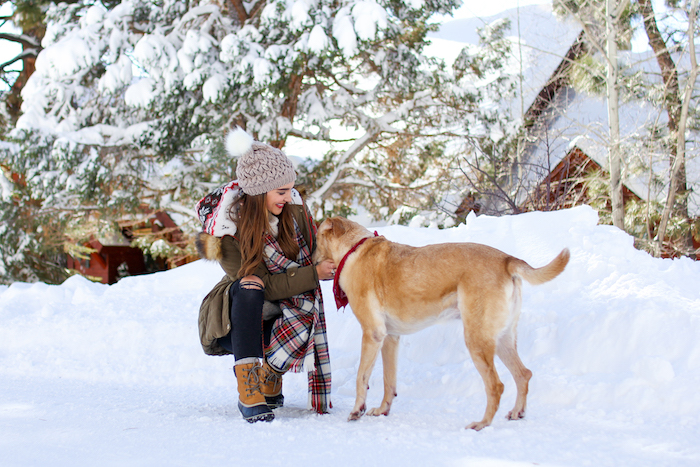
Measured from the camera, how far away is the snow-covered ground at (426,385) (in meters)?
2.39

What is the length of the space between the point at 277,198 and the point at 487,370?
1.58 m

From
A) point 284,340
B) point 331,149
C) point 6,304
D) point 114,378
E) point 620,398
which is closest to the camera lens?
point 620,398

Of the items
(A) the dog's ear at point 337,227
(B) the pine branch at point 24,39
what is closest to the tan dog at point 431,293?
(A) the dog's ear at point 337,227

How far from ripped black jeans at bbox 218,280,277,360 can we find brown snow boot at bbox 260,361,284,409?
215 mm

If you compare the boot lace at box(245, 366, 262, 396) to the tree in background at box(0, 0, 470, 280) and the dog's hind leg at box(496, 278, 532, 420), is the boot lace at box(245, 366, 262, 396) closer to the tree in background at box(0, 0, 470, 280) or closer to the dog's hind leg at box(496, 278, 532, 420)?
the dog's hind leg at box(496, 278, 532, 420)

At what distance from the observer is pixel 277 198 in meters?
3.36

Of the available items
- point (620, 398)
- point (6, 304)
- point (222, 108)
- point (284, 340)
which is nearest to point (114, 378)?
point (284, 340)

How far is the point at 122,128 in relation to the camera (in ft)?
37.2

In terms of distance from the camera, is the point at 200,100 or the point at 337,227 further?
the point at 200,100

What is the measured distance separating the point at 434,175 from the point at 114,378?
982 cm

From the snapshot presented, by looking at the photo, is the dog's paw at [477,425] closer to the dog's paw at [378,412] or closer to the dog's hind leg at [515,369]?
the dog's hind leg at [515,369]

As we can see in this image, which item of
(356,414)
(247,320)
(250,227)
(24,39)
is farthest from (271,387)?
(24,39)

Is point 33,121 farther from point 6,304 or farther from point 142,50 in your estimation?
point 6,304

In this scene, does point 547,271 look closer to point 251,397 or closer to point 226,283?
point 251,397
